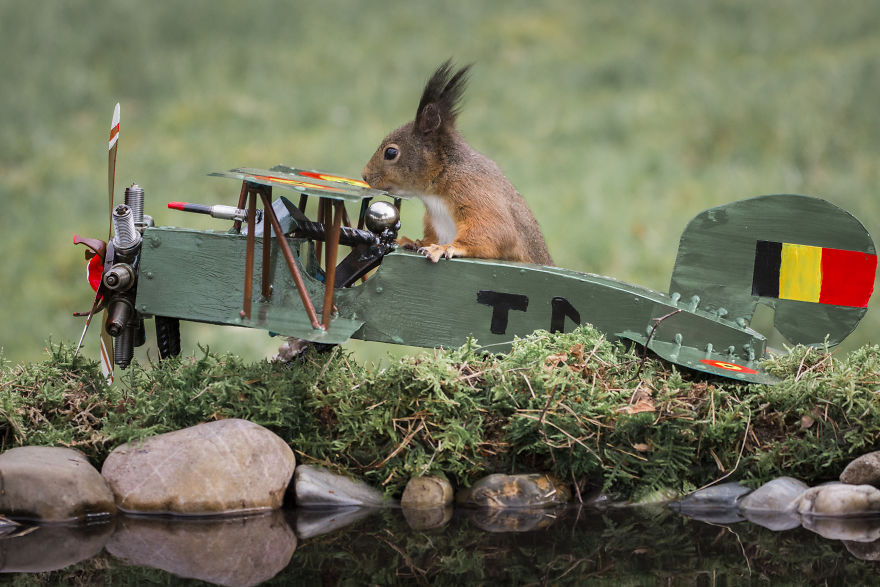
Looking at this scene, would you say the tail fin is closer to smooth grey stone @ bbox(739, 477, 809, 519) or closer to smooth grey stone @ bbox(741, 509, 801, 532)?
smooth grey stone @ bbox(739, 477, 809, 519)

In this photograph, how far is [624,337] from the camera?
469 centimetres

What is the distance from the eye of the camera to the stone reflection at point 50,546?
3391 mm

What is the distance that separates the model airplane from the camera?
466 centimetres

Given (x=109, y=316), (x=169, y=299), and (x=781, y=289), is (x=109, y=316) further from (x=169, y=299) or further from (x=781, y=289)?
(x=781, y=289)

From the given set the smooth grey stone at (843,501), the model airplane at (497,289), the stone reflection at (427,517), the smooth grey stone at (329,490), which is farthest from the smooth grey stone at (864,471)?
the smooth grey stone at (329,490)

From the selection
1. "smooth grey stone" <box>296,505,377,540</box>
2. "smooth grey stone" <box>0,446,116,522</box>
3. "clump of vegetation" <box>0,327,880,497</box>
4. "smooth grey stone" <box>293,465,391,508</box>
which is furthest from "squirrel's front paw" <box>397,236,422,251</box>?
"smooth grey stone" <box>0,446,116,522</box>

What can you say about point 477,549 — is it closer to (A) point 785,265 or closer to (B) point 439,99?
(A) point 785,265

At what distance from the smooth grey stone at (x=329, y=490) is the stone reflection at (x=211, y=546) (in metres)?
0.14

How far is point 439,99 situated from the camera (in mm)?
5215

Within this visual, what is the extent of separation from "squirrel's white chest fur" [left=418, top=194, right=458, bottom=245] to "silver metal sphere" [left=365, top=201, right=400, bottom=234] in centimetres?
43

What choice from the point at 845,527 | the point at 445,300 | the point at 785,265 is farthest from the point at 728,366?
the point at 445,300

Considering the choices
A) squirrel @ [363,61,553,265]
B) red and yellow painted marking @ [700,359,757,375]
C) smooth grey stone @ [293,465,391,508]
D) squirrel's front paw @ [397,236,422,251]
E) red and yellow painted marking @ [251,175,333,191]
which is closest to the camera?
smooth grey stone @ [293,465,391,508]

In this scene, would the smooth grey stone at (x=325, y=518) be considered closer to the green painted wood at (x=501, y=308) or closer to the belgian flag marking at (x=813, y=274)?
the green painted wood at (x=501, y=308)

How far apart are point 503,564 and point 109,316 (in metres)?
Result: 2.39
